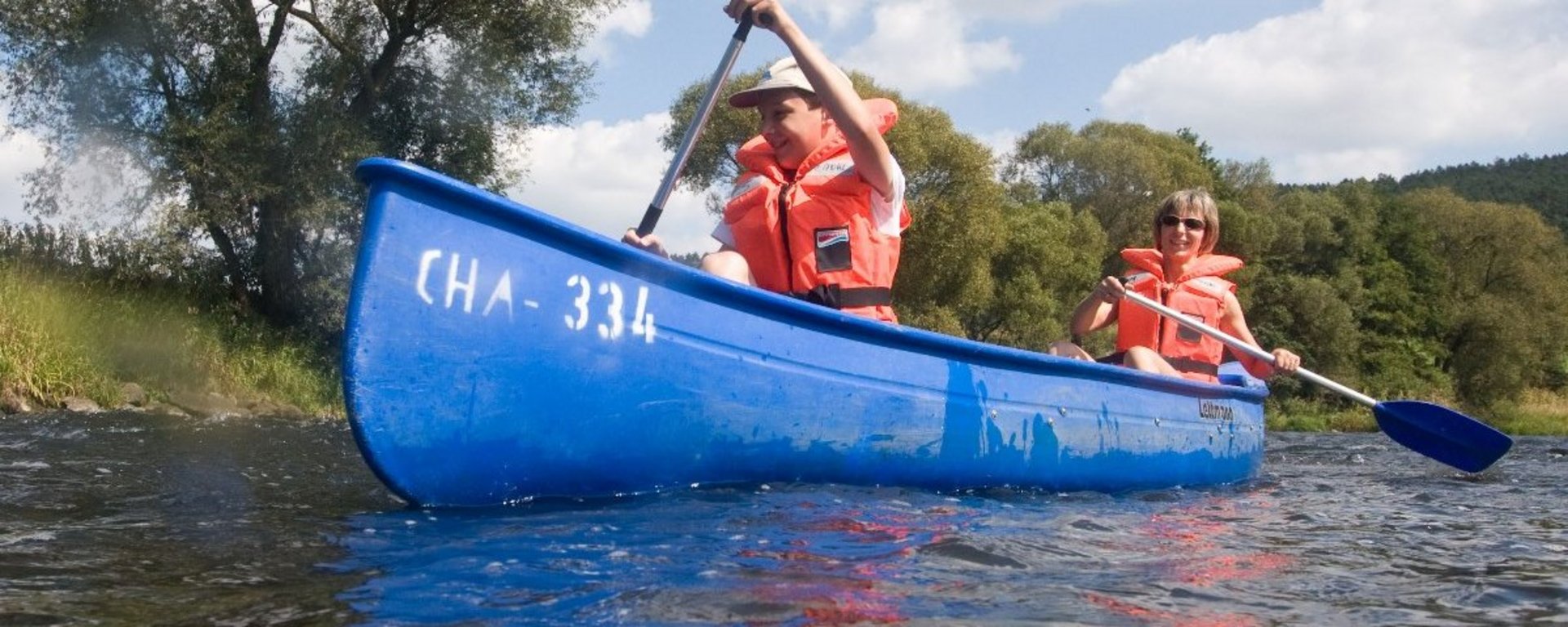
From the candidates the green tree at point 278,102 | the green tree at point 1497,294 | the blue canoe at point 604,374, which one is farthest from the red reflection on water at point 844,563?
the green tree at point 1497,294

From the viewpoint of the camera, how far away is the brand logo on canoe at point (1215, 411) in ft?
17.5

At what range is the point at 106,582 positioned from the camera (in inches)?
86.5

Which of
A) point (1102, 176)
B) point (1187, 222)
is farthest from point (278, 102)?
point (1102, 176)

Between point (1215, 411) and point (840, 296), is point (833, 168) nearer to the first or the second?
point (840, 296)

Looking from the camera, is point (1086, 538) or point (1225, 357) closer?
point (1086, 538)

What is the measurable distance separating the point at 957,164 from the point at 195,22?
11674mm

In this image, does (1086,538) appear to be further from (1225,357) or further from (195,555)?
(1225,357)

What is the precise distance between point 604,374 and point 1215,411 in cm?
323

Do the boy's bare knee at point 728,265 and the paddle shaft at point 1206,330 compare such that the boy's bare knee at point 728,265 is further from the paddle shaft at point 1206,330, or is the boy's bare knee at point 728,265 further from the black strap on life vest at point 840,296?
the paddle shaft at point 1206,330

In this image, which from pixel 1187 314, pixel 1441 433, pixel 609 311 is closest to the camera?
pixel 609 311

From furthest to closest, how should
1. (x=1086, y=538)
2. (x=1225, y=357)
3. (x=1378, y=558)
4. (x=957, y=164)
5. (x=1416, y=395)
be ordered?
(x=1416, y=395)
(x=957, y=164)
(x=1225, y=357)
(x=1086, y=538)
(x=1378, y=558)

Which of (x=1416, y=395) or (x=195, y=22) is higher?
(x=195, y=22)

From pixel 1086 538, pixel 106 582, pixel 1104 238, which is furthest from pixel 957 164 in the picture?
pixel 106 582

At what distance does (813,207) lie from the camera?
13.5ft
